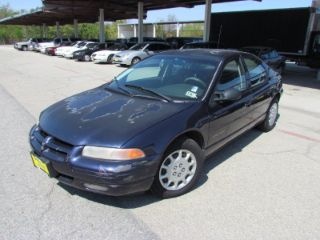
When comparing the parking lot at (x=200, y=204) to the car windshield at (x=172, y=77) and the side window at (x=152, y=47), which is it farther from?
the side window at (x=152, y=47)

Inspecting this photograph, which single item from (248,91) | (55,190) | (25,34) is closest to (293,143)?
(248,91)

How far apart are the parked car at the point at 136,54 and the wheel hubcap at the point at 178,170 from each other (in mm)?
15493

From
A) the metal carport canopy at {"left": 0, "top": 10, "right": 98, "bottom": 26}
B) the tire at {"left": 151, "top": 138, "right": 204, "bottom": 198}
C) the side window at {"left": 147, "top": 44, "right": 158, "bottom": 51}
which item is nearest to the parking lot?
the tire at {"left": 151, "top": 138, "right": 204, "bottom": 198}

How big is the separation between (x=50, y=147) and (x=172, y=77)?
1.87 metres

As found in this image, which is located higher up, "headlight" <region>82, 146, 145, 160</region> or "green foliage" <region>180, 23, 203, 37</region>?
"headlight" <region>82, 146, 145, 160</region>

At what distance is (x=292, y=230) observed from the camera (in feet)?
10.0

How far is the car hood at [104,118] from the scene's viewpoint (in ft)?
10.3

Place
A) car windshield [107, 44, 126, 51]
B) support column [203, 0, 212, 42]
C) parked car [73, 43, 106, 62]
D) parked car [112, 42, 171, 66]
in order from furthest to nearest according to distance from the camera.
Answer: parked car [73, 43, 106, 62]
car windshield [107, 44, 126, 51]
support column [203, 0, 212, 42]
parked car [112, 42, 171, 66]

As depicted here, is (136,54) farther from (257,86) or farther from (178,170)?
(178,170)

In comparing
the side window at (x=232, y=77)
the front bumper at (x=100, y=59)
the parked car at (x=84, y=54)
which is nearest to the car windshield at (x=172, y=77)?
the side window at (x=232, y=77)

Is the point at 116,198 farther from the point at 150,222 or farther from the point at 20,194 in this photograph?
the point at 20,194

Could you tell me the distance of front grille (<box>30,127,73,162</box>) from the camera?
10.3ft

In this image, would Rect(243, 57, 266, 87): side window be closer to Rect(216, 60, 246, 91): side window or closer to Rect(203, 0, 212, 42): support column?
Rect(216, 60, 246, 91): side window

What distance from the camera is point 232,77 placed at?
4.50 meters
